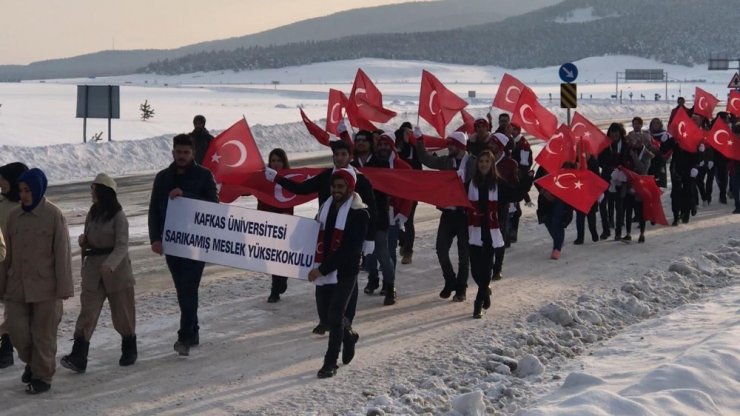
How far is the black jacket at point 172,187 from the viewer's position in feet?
28.6

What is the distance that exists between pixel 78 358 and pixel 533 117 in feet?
28.7

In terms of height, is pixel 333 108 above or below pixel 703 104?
below

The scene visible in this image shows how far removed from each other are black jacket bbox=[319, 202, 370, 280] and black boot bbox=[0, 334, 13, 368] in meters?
2.48

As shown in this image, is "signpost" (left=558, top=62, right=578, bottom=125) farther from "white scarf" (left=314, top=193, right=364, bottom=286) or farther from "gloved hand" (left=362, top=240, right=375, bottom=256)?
"white scarf" (left=314, top=193, right=364, bottom=286)

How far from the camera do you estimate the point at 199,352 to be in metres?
8.65

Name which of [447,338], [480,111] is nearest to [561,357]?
[447,338]

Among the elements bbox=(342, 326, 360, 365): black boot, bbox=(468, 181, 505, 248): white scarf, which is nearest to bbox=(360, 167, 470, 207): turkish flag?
bbox=(468, 181, 505, 248): white scarf

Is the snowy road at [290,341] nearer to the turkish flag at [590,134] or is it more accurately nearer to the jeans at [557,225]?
the jeans at [557,225]

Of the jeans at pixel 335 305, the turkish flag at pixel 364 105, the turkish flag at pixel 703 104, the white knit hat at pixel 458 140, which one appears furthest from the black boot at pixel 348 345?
the turkish flag at pixel 703 104

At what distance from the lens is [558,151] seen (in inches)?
510

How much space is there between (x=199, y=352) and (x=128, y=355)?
25.7 inches

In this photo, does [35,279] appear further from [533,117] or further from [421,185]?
[533,117]

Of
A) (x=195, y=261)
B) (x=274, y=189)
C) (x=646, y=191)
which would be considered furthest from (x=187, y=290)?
(x=646, y=191)

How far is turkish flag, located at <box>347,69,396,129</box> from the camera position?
14.5 metres
